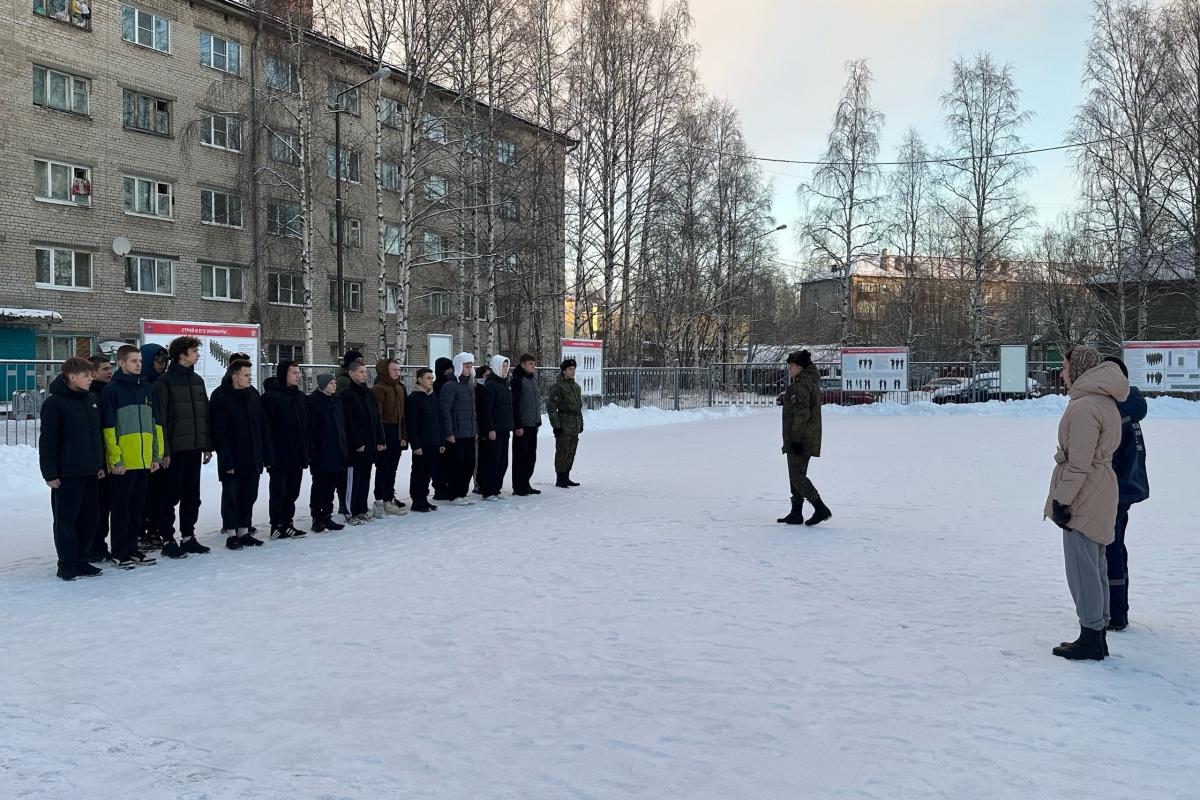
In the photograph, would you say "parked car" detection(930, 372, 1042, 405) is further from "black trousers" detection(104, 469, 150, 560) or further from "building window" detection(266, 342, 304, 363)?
"black trousers" detection(104, 469, 150, 560)

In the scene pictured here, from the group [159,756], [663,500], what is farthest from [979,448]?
[159,756]

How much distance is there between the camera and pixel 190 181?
31.5 m

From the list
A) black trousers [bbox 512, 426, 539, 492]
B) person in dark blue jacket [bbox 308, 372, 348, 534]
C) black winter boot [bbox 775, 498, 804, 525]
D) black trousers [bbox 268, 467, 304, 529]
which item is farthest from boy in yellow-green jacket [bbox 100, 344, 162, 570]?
black winter boot [bbox 775, 498, 804, 525]

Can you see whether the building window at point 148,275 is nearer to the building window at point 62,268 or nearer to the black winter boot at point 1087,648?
the building window at point 62,268

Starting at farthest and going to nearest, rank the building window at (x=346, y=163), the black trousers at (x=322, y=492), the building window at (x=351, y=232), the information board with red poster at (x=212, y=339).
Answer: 1. the building window at (x=351, y=232)
2. the building window at (x=346, y=163)
3. the information board with red poster at (x=212, y=339)
4. the black trousers at (x=322, y=492)

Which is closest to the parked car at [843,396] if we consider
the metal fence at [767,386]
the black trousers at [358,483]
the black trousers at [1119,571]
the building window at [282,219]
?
the metal fence at [767,386]

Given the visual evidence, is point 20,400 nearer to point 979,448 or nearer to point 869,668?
point 869,668

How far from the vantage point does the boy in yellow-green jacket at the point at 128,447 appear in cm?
748

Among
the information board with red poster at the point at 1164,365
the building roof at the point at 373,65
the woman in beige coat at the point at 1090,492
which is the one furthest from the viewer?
the information board with red poster at the point at 1164,365

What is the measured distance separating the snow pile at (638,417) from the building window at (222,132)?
17.4 metres

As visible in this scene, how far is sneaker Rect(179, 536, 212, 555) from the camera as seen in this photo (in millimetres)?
8125

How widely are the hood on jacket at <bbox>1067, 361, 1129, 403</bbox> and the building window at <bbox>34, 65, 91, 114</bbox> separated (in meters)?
31.2

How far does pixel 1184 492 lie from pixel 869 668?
902cm

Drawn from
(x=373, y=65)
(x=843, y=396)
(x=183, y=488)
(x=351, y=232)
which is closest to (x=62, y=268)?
(x=351, y=232)
